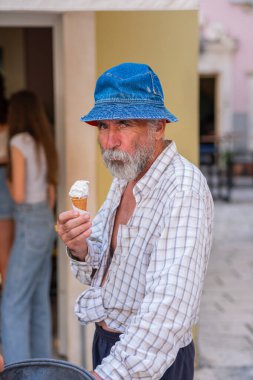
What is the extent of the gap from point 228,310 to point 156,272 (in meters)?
4.57

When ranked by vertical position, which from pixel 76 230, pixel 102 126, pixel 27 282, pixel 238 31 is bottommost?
pixel 27 282

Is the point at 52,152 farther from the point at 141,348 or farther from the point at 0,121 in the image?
the point at 141,348

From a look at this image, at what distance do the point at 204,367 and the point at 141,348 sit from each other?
311cm

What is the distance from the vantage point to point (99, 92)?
224 cm

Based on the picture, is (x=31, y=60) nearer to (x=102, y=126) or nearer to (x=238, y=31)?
(x=102, y=126)

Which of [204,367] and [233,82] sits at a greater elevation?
[233,82]

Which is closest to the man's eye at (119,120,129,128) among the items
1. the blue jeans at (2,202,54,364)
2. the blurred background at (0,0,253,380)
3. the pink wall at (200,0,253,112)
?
the blurred background at (0,0,253,380)

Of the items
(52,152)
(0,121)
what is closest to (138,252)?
(52,152)

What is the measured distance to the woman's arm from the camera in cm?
421

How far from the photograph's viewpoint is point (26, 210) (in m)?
4.32

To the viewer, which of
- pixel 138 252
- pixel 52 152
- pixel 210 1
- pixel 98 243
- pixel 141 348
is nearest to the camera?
pixel 141 348

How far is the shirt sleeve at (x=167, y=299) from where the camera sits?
1.98 m

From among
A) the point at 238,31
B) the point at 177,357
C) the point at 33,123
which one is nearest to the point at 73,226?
the point at 177,357

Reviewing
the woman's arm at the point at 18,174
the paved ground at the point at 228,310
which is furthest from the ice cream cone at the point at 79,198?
the paved ground at the point at 228,310
